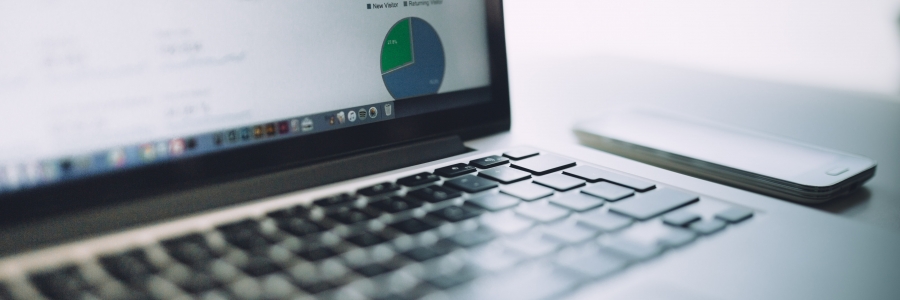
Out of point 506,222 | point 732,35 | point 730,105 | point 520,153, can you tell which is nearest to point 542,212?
point 506,222

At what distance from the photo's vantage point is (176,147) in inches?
17.7

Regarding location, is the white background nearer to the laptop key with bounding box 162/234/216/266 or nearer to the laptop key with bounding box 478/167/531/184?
the laptop key with bounding box 478/167/531/184

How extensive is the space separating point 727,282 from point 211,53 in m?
0.36

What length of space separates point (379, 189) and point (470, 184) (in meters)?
0.07

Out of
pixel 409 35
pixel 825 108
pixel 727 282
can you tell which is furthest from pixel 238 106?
pixel 825 108

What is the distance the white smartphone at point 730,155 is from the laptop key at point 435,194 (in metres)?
0.22

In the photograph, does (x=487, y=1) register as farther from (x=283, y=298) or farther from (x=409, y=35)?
(x=283, y=298)

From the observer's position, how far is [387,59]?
1.76ft

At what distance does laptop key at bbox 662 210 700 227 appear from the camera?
0.39m

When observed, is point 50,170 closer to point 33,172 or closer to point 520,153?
point 33,172

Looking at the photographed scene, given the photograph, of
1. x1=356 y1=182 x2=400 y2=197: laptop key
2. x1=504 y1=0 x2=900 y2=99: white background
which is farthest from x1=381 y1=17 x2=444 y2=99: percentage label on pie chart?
x1=504 y1=0 x2=900 y2=99: white background

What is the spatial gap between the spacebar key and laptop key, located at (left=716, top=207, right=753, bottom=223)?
0.02m

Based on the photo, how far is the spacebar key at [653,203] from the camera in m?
0.40

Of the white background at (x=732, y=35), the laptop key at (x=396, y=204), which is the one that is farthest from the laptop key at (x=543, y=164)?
the white background at (x=732, y=35)
